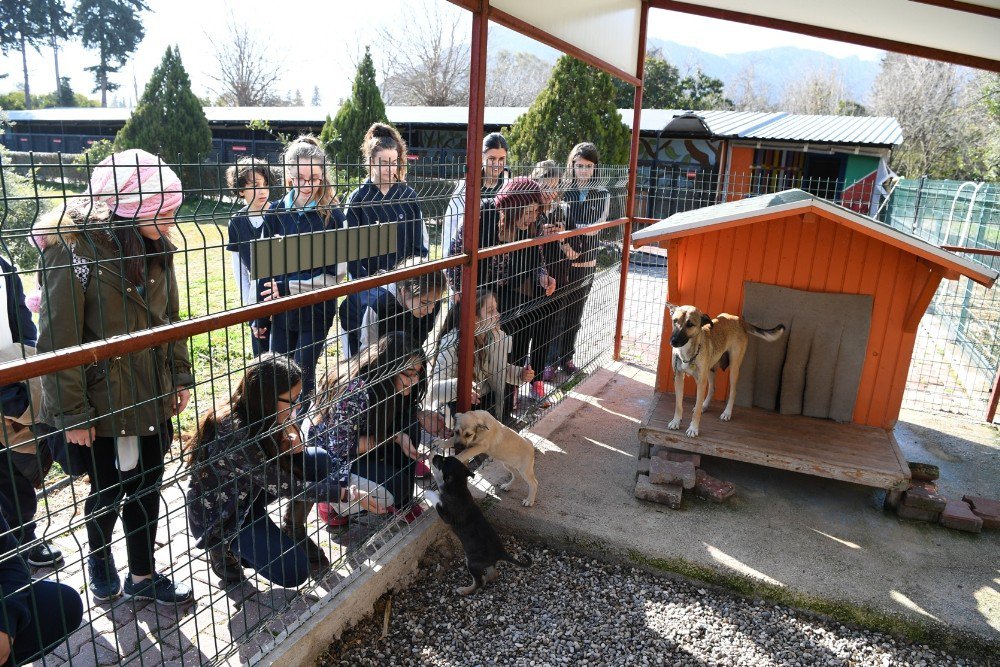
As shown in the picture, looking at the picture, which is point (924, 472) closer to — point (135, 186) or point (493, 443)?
point (493, 443)

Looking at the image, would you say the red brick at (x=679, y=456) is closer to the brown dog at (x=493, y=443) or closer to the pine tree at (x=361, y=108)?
the brown dog at (x=493, y=443)

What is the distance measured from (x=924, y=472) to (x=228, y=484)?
15.0ft

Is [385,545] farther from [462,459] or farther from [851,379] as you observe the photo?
[851,379]

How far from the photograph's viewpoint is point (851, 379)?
17.4 feet

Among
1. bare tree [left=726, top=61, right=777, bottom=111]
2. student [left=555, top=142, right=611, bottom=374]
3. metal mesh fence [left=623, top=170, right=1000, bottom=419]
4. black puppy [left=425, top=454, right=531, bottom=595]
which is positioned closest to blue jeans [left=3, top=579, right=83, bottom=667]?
black puppy [left=425, top=454, right=531, bottom=595]

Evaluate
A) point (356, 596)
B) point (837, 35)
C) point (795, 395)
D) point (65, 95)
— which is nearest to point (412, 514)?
point (356, 596)

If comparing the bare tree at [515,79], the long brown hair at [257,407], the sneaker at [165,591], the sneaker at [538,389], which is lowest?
the sneaker at [165,591]

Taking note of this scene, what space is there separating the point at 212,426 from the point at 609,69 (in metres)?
4.95

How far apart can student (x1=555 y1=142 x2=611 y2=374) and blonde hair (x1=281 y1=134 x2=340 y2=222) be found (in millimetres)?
2427

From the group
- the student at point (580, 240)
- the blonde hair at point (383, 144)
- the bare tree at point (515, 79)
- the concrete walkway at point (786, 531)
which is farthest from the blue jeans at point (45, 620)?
the bare tree at point (515, 79)

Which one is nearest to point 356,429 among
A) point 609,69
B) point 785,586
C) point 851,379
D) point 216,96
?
point 785,586

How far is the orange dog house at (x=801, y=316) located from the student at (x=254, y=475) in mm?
2706

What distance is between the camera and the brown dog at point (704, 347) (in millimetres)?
4769

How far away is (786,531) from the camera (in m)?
4.36
